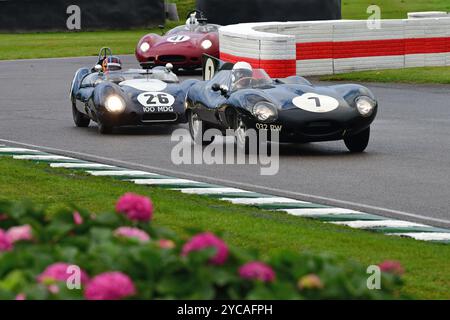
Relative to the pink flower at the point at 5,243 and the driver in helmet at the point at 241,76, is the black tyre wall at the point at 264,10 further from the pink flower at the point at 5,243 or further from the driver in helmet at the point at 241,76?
the pink flower at the point at 5,243

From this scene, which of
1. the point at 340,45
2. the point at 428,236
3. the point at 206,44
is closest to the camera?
the point at 428,236

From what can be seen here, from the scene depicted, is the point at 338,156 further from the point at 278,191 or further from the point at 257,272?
the point at 257,272

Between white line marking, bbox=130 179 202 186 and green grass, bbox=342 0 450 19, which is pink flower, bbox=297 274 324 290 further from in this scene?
green grass, bbox=342 0 450 19

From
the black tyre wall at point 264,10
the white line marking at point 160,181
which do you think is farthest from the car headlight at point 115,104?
the black tyre wall at point 264,10

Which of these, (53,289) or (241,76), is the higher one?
(53,289)

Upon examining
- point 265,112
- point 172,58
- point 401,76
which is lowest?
point 172,58

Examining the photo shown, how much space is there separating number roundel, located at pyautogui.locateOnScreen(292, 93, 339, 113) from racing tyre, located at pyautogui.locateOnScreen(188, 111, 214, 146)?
178 centimetres

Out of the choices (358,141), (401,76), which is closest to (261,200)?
(358,141)

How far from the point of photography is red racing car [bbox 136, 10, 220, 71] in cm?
2777

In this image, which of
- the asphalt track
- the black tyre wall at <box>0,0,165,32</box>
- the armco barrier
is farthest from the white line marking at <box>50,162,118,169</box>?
the black tyre wall at <box>0,0,165,32</box>

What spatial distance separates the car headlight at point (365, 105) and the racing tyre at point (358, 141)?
0.44m

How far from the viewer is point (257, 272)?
3963 mm

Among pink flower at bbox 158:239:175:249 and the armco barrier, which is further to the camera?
the armco barrier

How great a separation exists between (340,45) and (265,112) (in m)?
11.9
